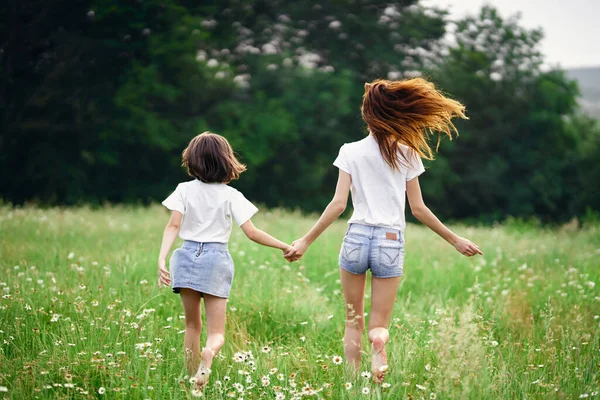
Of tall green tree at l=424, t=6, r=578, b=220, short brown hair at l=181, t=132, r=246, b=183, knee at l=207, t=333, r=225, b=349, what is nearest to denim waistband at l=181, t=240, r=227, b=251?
short brown hair at l=181, t=132, r=246, b=183

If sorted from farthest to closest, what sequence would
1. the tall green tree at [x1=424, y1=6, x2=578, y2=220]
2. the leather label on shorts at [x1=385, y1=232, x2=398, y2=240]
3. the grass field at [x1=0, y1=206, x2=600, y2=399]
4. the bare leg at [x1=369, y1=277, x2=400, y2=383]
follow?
the tall green tree at [x1=424, y1=6, x2=578, y2=220] → the leather label on shorts at [x1=385, y1=232, x2=398, y2=240] → the bare leg at [x1=369, y1=277, x2=400, y2=383] → the grass field at [x1=0, y1=206, x2=600, y2=399]

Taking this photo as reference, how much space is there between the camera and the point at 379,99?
401 centimetres

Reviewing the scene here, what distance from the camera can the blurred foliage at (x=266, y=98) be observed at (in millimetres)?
21406

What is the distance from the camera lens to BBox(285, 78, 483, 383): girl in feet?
12.5

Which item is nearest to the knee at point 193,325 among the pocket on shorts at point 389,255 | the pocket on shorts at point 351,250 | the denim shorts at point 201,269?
the denim shorts at point 201,269

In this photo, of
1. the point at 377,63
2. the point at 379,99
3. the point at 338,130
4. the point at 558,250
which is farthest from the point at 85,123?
the point at 379,99

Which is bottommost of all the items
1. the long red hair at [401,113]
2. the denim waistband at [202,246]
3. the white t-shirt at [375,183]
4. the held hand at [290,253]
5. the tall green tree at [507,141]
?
the tall green tree at [507,141]

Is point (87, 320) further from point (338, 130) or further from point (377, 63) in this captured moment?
point (377, 63)

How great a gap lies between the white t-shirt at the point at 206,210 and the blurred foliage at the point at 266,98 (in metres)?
17.4

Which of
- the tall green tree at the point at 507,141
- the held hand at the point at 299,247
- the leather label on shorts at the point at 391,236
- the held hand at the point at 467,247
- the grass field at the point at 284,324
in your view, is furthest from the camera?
the tall green tree at the point at 507,141

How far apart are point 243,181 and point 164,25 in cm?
747

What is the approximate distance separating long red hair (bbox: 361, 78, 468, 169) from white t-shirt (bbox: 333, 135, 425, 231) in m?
0.06

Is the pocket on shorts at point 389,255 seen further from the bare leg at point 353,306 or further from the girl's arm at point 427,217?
the girl's arm at point 427,217

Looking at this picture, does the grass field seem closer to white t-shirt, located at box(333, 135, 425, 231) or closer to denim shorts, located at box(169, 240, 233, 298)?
denim shorts, located at box(169, 240, 233, 298)
